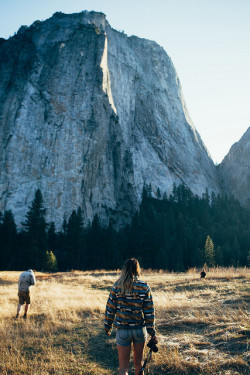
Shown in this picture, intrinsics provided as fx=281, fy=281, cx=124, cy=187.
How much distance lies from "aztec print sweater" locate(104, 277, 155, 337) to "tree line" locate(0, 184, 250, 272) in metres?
37.2

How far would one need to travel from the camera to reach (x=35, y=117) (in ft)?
225

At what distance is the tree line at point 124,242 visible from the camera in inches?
1823

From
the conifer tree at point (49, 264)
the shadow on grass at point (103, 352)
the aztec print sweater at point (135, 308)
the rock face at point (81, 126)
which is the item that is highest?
the rock face at point (81, 126)

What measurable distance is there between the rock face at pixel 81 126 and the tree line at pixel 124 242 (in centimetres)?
619

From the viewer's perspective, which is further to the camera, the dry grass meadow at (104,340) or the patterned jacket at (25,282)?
the patterned jacket at (25,282)

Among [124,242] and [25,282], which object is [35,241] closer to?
[124,242]

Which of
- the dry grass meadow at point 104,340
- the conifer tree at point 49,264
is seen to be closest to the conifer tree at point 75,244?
the conifer tree at point 49,264

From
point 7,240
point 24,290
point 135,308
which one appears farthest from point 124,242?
point 135,308

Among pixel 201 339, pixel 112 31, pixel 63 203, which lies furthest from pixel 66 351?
pixel 112 31

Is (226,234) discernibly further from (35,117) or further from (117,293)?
(117,293)

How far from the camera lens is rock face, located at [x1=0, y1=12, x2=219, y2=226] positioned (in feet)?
207

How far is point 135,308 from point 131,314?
113mm

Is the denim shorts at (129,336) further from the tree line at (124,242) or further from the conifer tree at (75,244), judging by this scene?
the conifer tree at (75,244)

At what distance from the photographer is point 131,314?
182 inches
